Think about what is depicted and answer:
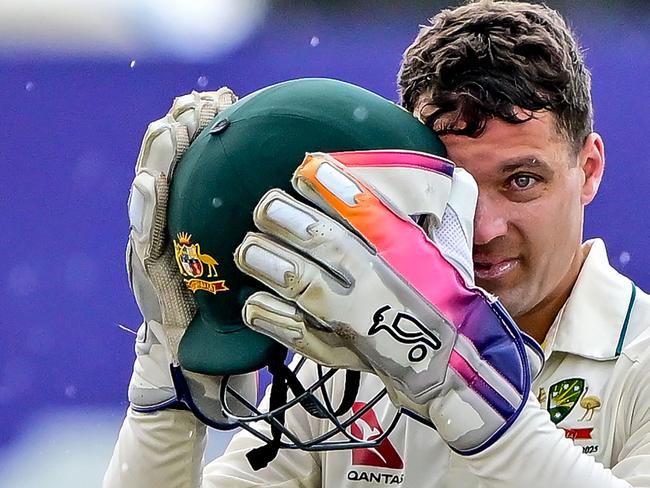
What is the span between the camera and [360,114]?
3.88 feet

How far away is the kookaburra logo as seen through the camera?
109 centimetres

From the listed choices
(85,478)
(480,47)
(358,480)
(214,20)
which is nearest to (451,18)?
(480,47)

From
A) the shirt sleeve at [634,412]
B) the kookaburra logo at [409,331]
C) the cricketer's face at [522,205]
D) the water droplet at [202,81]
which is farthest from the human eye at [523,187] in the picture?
the water droplet at [202,81]

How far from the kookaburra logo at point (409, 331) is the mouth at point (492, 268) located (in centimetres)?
30

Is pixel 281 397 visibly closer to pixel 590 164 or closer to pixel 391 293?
pixel 391 293

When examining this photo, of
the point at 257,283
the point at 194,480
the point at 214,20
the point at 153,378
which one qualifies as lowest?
the point at 194,480

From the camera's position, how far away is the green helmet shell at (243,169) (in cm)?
117

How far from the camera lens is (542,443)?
1.15m

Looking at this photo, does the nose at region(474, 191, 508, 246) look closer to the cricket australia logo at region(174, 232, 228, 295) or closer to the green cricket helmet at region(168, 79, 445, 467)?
the green cricket helmet at region(168, 79, 445, 467)

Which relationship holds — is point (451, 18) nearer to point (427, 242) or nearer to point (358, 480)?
point (427, 242)

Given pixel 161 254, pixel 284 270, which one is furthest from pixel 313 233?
pixel 161 254

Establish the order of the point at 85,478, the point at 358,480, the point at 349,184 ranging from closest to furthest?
1. the point at 349,184
2. the point at 358,480
3. the point at 85,478

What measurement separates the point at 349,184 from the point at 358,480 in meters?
0.53

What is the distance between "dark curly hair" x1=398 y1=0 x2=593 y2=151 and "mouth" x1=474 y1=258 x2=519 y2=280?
15 cm
